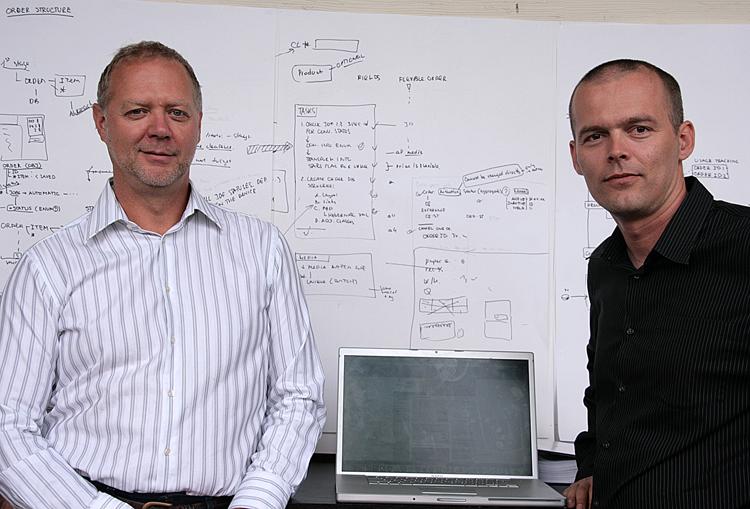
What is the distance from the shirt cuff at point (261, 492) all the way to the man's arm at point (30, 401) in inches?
9.5

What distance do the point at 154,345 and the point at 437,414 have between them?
105 centimetres

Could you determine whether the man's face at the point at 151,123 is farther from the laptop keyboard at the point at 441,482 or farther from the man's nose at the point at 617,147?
the laptop keyboard at the point at 441,482

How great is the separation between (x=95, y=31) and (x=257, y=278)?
60.4 inches

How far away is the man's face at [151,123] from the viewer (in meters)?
1.88

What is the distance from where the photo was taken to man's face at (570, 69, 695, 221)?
69.6 inches

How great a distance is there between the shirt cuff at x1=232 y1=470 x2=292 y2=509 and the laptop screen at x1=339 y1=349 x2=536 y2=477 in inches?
29.4

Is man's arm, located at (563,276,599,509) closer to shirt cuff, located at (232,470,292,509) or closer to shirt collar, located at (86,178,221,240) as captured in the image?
shirt cuff, located at (232,470,292,509)

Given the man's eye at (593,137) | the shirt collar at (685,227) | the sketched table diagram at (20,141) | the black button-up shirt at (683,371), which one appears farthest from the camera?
the sketched table diagram at (20,141)

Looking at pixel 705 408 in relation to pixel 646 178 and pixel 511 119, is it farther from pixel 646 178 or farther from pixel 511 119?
pixel 511 119

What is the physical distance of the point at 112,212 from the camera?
1931 mm

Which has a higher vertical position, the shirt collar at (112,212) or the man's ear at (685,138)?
the man's ear at (685,138)

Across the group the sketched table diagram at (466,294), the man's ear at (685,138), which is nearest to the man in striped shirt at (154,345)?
the man's ear at (685,138)

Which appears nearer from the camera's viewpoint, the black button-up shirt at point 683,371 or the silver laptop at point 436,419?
the black button-up shirt at point 683,371

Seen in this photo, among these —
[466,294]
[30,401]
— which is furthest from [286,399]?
[466,294]
